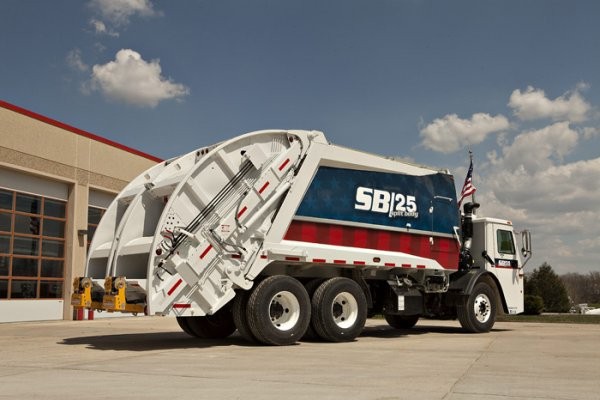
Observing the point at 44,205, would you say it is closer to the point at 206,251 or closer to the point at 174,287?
the point at 206,251

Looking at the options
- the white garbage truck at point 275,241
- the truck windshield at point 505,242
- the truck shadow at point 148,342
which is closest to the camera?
the white garbage truck at point 275,241

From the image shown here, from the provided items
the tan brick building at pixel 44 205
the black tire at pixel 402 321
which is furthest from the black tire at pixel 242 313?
the tan brick building at pixel 44 205

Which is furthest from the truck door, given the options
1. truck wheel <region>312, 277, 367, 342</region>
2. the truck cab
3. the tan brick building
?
the tan brick building

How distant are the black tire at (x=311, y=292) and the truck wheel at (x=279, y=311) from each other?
0.53 metres

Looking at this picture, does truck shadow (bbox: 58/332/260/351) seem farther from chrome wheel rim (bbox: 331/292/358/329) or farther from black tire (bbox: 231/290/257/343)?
chrome wheel rim (bbox: 331/292/358/329)

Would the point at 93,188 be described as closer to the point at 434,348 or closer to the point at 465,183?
the point at 465,183

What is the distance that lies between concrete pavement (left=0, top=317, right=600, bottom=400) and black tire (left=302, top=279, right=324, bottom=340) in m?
0.16

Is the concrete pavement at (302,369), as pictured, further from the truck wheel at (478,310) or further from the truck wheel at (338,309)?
the truck wheel at (478,310)

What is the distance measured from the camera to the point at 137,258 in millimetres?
10820

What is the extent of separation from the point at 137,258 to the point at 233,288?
1638 mm

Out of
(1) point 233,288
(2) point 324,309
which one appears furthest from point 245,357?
(2) point 324,309

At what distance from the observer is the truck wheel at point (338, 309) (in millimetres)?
11477

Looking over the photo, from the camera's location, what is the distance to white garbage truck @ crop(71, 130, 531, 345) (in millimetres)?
10258

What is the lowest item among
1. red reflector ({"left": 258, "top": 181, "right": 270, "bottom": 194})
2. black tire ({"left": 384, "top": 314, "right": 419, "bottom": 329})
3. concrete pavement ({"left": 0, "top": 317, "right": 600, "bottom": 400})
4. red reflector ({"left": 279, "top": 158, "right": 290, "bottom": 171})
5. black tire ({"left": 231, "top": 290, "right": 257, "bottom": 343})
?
concrete pavement ({"left": 0, "top": 317, "right": 600, "bottom": 400})
